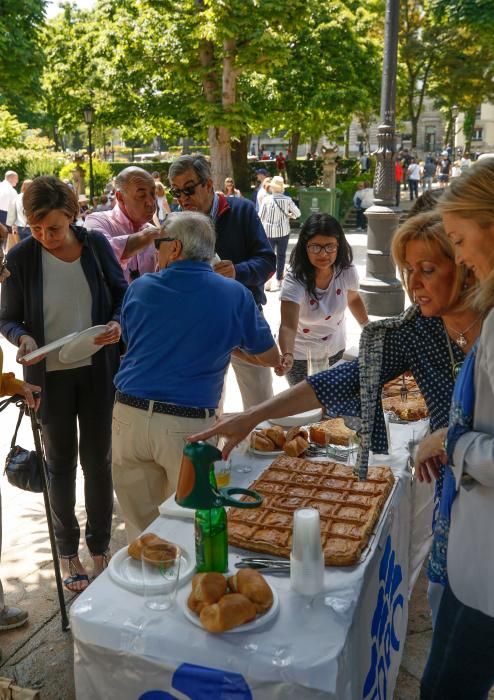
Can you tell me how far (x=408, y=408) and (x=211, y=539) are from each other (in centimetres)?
176

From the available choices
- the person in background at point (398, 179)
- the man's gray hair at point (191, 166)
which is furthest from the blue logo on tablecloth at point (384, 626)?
the person in background at point (398, 179)

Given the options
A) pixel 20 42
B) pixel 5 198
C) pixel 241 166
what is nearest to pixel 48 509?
pixel 5 198

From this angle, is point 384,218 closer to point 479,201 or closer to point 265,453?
point 265,453

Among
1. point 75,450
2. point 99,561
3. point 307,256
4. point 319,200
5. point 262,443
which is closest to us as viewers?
point 262,443

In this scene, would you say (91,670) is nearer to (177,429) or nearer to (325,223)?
(177,429)

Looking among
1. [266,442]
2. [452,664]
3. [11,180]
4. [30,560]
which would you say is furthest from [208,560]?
[11,180]

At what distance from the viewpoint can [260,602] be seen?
1.84 m

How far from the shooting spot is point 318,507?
244cm

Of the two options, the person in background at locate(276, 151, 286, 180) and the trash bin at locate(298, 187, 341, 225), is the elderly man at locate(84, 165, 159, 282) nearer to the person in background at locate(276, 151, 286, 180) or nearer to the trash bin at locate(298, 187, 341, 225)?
the trash bin at locate(298, 187, 341, 225)

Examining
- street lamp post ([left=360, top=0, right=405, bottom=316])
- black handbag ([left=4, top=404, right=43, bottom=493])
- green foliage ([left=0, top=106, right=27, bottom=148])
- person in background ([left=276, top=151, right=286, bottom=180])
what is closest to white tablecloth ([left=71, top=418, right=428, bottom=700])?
black handbag ([left=4, top=404, right=43, bottom=493])

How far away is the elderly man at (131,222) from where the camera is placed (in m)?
3.93

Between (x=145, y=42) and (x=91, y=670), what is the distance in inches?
705

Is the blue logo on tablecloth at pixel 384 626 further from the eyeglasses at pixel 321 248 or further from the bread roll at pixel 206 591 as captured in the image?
the eyeglasses at pixel 321 248

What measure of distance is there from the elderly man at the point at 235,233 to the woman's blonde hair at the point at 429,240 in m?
1.62
